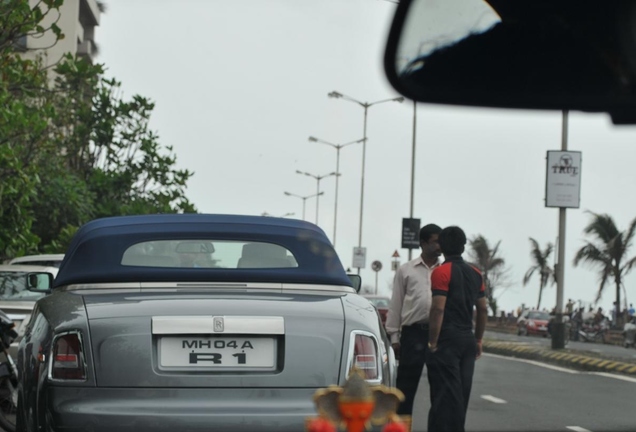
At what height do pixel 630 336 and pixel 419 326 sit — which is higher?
pixel 419 326

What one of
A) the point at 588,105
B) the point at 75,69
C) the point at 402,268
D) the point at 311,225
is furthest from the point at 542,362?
the point at 588,105

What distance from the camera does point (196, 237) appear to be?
701 cm

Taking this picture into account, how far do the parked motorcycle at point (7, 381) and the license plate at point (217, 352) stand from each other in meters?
3.46

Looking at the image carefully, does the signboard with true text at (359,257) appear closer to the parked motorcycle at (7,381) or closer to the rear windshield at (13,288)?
the rear windshield at (13,288)

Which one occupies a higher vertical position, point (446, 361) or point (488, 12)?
point (488, 12)

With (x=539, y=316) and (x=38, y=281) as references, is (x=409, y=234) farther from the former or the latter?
(x=38, y=281)

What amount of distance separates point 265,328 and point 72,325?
0.89 meters

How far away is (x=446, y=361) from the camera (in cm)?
852

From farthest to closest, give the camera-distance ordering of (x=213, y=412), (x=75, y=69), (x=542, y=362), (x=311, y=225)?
(x=542, y=362) → (x=75, y=69) → (x=311, y=225) → (x=213, y=412)

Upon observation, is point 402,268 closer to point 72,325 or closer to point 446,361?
point 446,361

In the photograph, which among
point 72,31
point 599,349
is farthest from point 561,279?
point 72,31

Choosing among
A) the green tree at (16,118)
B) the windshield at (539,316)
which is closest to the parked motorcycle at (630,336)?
the windshield at (539,316)

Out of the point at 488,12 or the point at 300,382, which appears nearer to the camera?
the point at 488,12

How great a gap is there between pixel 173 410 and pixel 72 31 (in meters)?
64.1
